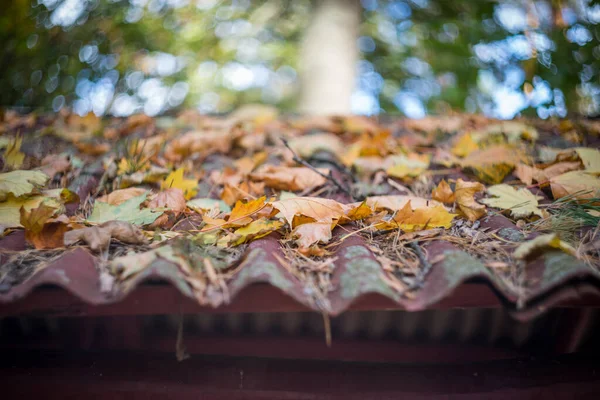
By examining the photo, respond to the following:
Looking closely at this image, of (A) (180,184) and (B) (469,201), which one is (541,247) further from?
(A) (180,184)

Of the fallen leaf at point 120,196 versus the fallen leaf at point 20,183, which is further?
the fallen leaf at point 120,196

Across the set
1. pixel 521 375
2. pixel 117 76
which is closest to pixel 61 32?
pixel 117 76

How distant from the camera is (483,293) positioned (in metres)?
1.03

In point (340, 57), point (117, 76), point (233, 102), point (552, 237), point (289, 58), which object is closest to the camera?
point (552, 237)

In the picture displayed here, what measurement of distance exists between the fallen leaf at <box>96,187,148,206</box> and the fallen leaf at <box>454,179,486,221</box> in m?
1.20

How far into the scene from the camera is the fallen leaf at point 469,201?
54.1 inches

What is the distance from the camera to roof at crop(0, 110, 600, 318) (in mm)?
944

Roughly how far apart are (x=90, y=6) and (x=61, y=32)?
0.45 m

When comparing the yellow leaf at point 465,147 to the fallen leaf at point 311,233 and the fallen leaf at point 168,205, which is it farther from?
the fallen leaf at point 168,205

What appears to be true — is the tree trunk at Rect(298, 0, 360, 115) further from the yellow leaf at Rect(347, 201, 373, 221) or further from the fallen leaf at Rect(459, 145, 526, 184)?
the yellow leaf at Rect(347, 201, 373, 221)

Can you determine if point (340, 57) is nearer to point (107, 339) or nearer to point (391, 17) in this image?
point (391, 17)

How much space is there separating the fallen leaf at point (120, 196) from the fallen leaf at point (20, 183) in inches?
9.1

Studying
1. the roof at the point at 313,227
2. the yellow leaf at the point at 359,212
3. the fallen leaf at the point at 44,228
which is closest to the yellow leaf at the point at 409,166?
the roof at the point at 313,227

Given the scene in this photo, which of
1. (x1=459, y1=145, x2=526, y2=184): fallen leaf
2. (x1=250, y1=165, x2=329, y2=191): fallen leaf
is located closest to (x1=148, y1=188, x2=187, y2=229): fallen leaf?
(x1=250, y1=165, x2=329, y2=191): fallen leaf
